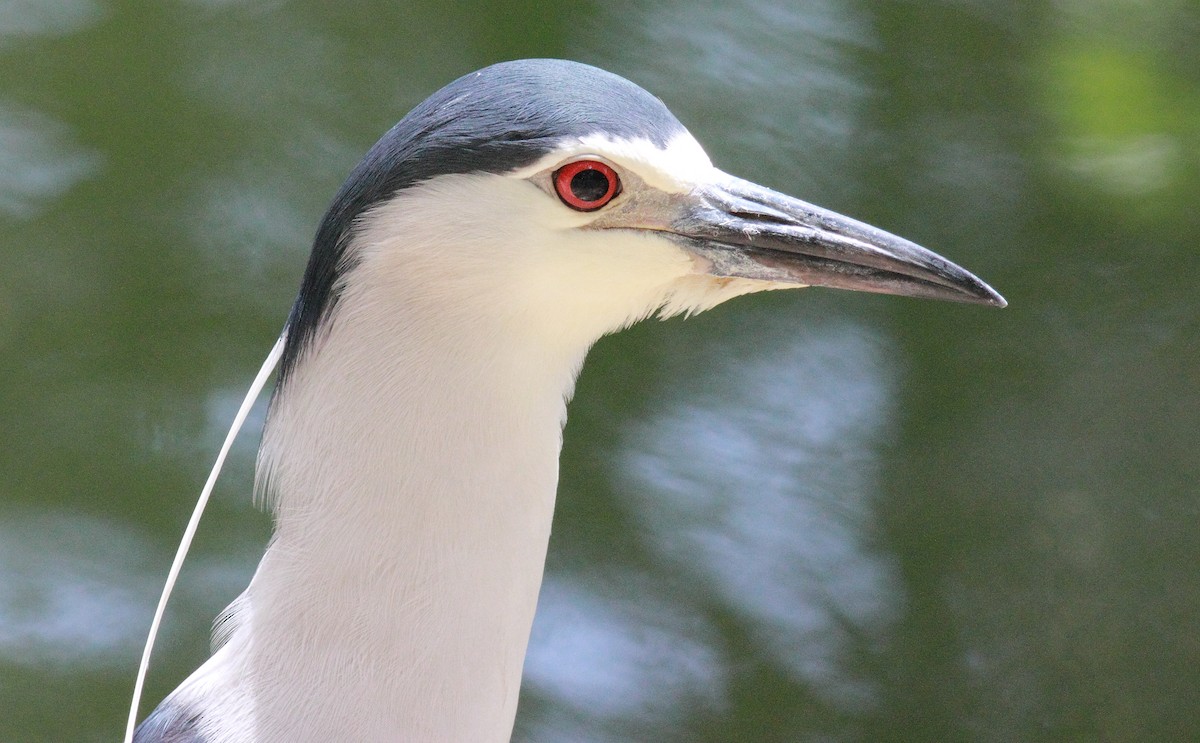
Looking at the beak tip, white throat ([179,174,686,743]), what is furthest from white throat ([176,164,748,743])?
the beak tip

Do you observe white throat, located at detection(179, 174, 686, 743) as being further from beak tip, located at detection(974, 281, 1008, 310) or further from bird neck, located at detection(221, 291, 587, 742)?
beak tip, located at detection(974, 281, 1008, 310)

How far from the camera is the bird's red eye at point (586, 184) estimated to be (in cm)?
129

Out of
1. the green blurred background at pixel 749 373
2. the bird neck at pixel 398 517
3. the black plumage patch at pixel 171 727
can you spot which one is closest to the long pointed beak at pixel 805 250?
the bird neck at pixel 398 517

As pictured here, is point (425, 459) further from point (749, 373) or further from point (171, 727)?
point (749, 373)

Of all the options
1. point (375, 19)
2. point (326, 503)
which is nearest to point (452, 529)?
point (326, 503)

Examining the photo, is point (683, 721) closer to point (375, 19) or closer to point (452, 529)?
point (452, 529)

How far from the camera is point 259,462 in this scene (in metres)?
1.41

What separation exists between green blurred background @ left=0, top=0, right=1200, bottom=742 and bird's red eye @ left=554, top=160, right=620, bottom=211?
1233mm

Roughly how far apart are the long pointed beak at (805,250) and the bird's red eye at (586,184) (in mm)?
93

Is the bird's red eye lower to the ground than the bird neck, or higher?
higher

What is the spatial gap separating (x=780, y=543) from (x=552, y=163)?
147 cm

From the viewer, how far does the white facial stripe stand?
4.17ft

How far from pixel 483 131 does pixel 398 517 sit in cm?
39

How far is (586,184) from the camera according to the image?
1.31m
